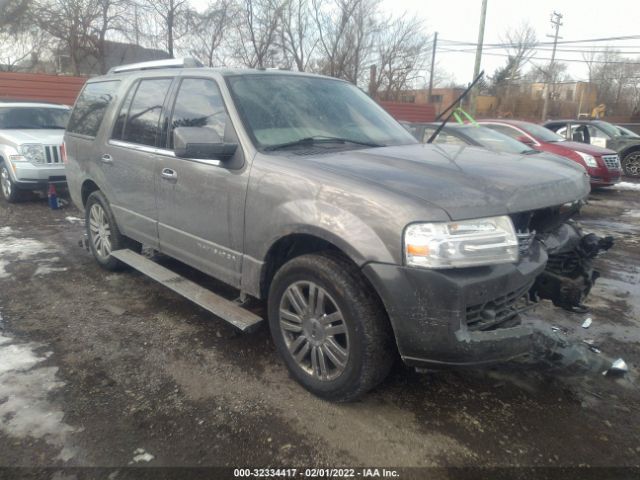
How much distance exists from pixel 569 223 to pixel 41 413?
11.5 ft

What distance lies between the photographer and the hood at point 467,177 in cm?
240

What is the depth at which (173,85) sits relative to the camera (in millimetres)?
3828

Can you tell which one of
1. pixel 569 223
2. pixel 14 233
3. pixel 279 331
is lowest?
pixel 14 233

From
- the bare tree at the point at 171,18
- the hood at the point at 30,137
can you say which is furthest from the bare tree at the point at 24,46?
the hood at the point at 30,137

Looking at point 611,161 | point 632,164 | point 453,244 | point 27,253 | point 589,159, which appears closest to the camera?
point 453,244

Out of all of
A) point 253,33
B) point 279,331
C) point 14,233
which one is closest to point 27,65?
point 253,33

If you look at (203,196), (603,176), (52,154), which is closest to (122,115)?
(203,196)

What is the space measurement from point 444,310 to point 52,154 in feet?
25.5

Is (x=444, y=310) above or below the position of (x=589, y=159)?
below

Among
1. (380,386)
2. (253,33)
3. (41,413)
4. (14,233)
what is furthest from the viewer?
(253,33)

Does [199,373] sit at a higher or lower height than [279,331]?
lower

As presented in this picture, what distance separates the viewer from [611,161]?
10148 millimetres

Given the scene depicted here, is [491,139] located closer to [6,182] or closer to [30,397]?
[30,397]

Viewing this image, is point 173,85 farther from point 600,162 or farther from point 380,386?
point 600,162
